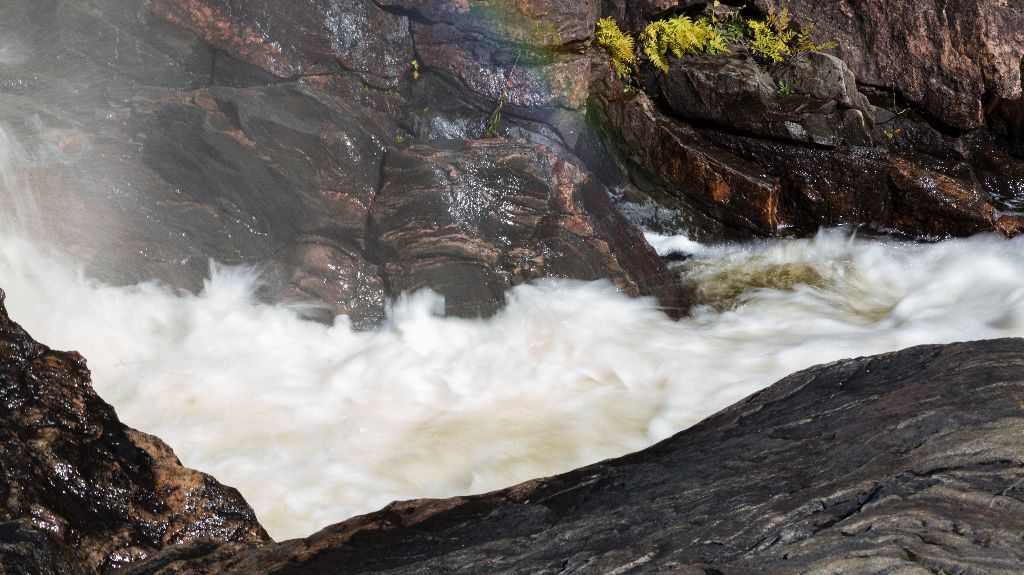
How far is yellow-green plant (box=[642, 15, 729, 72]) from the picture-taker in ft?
29.9

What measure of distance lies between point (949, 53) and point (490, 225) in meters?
5.78

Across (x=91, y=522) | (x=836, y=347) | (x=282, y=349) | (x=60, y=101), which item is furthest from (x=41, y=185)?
(x=836, y=347)

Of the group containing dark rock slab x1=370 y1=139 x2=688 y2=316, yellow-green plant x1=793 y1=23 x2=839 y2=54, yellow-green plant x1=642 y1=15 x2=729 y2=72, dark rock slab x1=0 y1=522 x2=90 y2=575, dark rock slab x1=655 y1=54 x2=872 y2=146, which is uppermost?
yellow-green plant x1=642 y1=15 x2=729 y2=72

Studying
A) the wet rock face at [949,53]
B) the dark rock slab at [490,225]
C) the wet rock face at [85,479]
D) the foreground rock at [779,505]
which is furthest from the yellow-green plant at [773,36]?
the wet rock face at [85,479]

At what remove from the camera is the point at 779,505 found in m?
2.97

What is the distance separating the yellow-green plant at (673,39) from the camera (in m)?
9.12

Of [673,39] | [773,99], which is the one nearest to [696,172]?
[773,99]

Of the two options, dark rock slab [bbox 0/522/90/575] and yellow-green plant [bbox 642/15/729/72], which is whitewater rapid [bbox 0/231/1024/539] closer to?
dark rock slab [bbox 0/522/90/575]

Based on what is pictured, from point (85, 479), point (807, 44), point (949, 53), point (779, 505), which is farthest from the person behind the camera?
point (807, 44)

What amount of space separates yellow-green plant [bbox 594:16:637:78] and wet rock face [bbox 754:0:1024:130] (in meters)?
2.90

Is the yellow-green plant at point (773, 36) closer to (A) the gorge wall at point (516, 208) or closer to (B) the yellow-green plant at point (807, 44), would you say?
(B) the yellow-green plant at point (807, 44)

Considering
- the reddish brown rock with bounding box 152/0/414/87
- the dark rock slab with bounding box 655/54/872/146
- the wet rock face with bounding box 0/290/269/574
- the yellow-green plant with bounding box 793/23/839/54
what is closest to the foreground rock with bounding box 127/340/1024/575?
the wet rock face with bounding box 0/290/269/574

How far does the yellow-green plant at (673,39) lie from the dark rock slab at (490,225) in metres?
2.15

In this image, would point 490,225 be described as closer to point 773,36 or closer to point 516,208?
point 516,208
